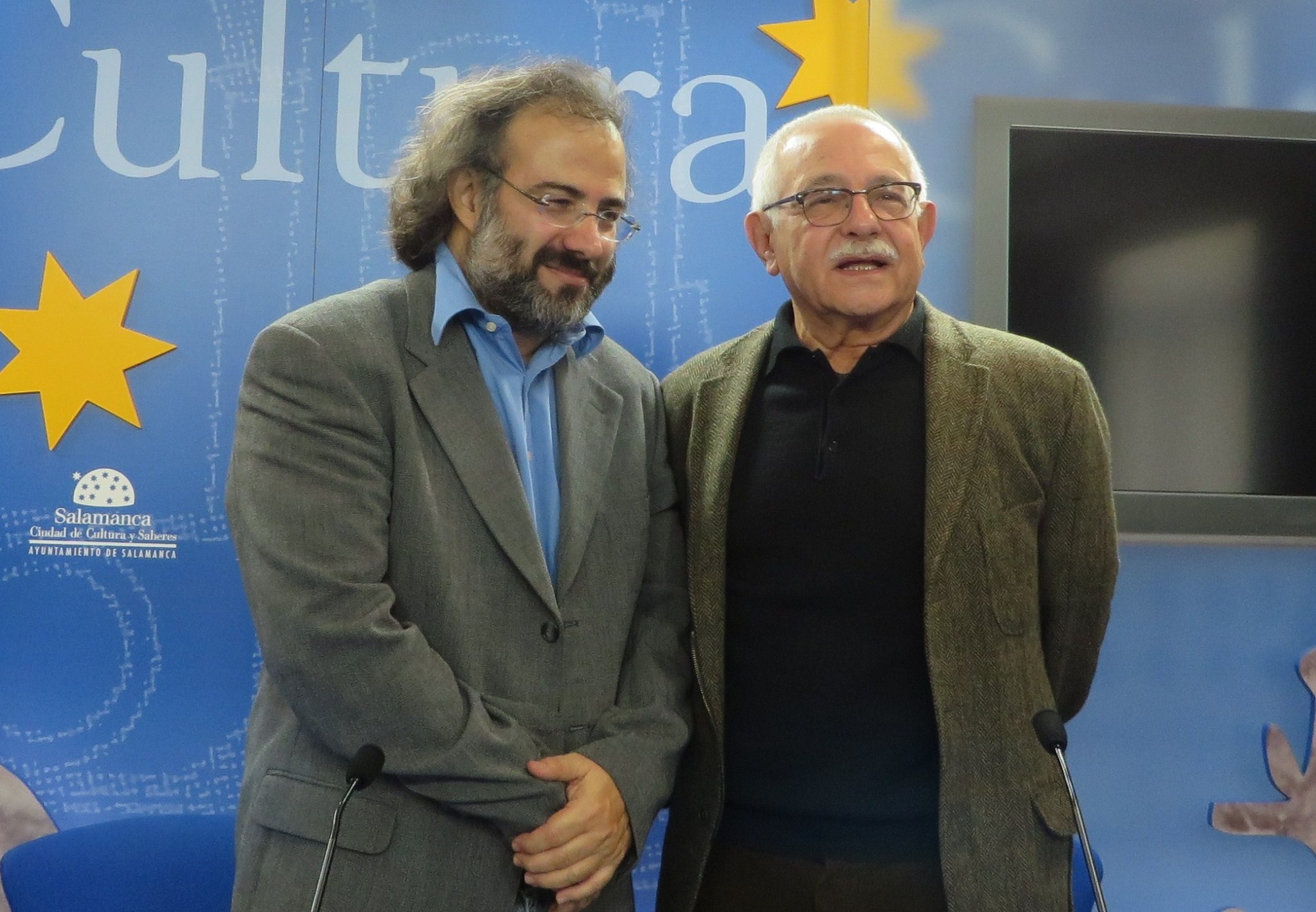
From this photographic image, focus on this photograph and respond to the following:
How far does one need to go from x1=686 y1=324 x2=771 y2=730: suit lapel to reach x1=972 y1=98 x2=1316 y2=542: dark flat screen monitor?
0.93m

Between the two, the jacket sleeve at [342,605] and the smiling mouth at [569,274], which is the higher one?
the smiling mouth at [569,274]

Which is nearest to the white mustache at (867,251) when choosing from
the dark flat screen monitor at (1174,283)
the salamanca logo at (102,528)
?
the dark flat screen monitor at (1174,283)

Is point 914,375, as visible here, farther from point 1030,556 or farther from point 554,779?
point 554,779

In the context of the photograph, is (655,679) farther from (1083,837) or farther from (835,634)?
(1083,837)

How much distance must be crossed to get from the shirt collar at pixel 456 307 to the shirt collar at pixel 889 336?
296 mm

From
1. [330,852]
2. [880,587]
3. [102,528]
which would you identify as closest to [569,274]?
[880,587]

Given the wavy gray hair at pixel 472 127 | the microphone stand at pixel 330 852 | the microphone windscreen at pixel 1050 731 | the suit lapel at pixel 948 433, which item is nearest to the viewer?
the microphone stand at pixel 330 852

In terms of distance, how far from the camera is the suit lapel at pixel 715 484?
5.92 feet

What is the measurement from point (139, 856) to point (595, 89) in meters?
1.50

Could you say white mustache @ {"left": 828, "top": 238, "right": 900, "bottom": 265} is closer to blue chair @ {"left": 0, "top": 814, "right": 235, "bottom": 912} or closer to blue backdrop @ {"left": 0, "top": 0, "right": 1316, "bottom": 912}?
blue backdrop @ {"left": 0, "top": 0, "right": 1316, "bottom": 912}

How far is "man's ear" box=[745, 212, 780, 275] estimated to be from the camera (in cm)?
205

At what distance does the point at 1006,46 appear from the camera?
277 centimetres

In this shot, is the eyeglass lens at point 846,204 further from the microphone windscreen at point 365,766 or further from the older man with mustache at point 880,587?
the microphone windscreen at point 365,766

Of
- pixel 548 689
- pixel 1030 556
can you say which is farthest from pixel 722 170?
pixel 548 689
